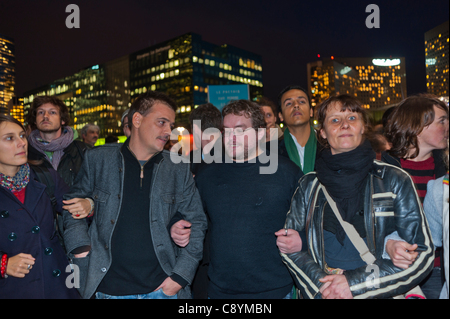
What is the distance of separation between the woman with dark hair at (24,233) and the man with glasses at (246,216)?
4.78 ft

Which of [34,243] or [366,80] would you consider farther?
[366,80]

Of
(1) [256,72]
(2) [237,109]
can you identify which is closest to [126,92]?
(1) [256,72]

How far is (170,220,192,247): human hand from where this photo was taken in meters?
2.71

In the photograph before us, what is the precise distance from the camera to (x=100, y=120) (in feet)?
343

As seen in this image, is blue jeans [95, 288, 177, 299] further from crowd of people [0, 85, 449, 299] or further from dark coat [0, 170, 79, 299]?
dark coat [0, 170, 79, 299]

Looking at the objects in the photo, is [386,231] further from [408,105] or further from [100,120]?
[100,120]

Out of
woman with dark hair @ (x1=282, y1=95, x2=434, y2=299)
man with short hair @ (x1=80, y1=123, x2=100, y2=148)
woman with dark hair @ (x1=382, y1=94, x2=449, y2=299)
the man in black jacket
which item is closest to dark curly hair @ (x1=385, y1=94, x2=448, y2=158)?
woman with dark hair @ (x1=382, y1=94, x2=449, y2=299)

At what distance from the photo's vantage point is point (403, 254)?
2.09m

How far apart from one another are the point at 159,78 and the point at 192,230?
96525 millimetres

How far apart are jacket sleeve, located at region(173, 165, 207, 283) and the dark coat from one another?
113 centimetres

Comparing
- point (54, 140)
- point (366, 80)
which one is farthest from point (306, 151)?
point (366, 80)

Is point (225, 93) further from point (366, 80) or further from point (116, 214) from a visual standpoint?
point (366, 80)
